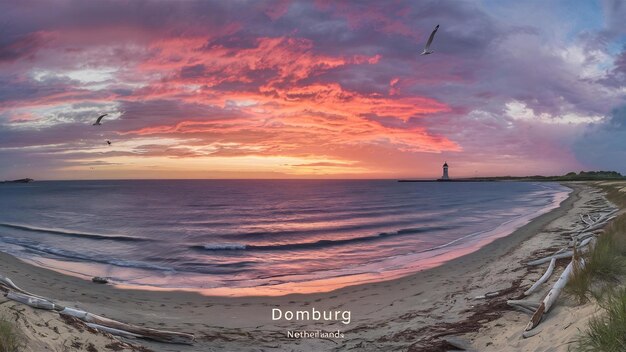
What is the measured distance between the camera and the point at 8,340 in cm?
583

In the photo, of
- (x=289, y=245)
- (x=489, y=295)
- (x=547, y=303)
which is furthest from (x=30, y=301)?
(x=289, y=245)

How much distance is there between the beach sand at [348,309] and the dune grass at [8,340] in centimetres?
40

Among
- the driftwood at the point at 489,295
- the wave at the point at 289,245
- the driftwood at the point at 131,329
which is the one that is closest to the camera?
the driftwood at the point at 131,329

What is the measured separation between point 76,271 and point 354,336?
17078mm

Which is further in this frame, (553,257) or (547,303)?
(553,257)

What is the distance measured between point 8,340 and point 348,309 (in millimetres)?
9603

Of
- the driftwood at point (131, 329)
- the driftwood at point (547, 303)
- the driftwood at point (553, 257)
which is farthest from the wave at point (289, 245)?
the driftwood at point (547, 303)

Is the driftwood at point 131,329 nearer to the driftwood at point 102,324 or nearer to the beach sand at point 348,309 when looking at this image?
the driftwood at point 102,324

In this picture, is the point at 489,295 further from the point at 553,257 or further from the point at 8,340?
the point at 8,340

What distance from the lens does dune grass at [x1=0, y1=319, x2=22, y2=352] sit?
18.7 feet

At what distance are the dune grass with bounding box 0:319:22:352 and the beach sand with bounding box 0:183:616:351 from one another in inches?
15.7

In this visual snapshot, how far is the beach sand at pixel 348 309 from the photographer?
832cm

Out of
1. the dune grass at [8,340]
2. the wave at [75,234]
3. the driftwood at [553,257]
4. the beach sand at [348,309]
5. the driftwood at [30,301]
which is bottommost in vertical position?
the wave at [75,234]

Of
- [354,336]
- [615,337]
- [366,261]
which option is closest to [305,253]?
[366,261]
